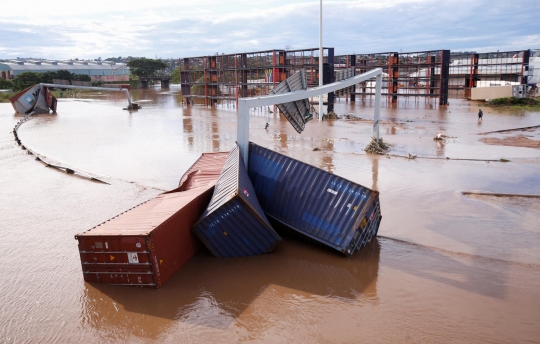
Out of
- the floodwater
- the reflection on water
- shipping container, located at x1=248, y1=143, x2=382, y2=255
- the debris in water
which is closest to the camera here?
the floodwater

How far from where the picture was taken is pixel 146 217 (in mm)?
12922

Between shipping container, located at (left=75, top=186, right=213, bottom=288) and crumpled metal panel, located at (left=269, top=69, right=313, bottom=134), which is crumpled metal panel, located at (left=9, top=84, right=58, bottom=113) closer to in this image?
crumpled metal panel, located at (left=269, top=69, right=313, bottom=134)

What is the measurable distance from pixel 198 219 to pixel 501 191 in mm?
14873

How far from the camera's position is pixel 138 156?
3048cm

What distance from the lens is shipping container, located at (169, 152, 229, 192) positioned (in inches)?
672

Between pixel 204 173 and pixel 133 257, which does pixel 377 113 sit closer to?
pixel 204 173

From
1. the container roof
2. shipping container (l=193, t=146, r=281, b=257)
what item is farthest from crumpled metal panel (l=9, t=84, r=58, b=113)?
shipping container (l=193, t=146, r=281, b=257)

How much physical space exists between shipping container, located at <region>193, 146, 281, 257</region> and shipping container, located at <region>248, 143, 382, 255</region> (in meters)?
1.04

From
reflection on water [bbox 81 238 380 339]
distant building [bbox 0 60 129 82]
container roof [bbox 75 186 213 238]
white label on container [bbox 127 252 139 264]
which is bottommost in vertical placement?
reflection on water [bbox 81 238 380 339]

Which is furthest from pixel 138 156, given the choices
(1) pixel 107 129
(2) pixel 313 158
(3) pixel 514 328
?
(3) pixel 514 328

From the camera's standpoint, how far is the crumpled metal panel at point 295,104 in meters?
22.6

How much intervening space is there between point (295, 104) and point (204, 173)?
794 centimetres

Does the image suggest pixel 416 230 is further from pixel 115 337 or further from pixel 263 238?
pixel 115 337

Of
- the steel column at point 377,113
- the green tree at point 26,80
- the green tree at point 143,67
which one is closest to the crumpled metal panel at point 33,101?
the green tree at point 26,80
